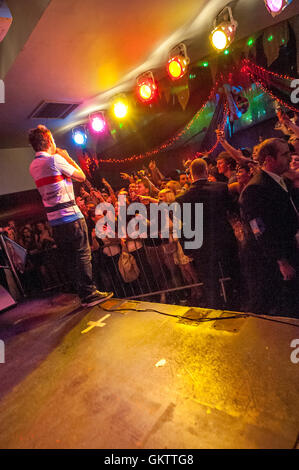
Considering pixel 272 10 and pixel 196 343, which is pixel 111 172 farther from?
pixel 196 343

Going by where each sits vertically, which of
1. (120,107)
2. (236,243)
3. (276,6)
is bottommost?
(236,243)

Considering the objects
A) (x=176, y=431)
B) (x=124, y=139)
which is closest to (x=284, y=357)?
(x=176, y=431)

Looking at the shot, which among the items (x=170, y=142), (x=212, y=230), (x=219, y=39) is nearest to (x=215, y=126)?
(x=170, y=142)

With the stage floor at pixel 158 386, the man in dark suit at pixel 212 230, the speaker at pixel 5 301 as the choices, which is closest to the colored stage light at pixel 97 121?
the man in dark suit at pixel 212 230

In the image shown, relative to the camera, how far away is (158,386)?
6.01 ft

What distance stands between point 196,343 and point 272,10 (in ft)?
13.3

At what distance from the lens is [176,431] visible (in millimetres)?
1449

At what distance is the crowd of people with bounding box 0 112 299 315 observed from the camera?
113 inches

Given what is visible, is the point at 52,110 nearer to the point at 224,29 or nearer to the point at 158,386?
the point at 224,29

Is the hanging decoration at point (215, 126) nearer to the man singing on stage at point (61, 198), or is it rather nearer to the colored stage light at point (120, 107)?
the colored stage light at point (120, 107)

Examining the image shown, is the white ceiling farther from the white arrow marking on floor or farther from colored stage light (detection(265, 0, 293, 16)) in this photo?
the white arrow marking on floor

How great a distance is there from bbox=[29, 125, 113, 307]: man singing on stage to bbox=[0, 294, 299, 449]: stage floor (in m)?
0.88

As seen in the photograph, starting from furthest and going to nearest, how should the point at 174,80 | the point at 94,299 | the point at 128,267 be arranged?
1. the point at 174,80
2. the point at 128,267
3. the point at 94,299

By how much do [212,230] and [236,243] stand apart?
1.26 ft
